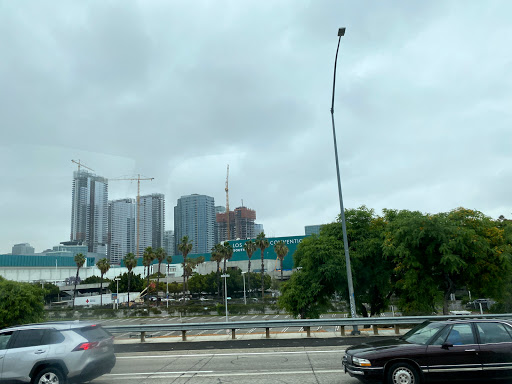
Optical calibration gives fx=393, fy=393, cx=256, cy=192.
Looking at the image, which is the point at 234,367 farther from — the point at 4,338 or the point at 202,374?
the point at 4,338

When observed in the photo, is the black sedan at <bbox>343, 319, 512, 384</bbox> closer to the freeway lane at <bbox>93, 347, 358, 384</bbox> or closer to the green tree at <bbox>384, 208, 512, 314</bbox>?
the freeway lane at <bbox>93, 347, 358, 384</bbox>

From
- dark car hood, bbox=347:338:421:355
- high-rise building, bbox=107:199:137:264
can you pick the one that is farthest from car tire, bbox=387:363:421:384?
high-rise building, bbox=107:199:137:264

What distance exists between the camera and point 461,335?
25.4 feet

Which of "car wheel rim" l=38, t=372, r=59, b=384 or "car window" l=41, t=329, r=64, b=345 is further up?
"car window" l=41, t=329, r=64, b=345

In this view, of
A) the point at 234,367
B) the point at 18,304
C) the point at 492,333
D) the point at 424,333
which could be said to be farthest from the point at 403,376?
the point at 18,304

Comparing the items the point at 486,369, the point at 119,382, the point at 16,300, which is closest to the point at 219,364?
the point at 119,382

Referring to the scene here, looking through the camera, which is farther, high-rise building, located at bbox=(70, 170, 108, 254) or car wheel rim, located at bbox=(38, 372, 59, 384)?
high-rise building, located at bbox=(70, 170, 108, 254)

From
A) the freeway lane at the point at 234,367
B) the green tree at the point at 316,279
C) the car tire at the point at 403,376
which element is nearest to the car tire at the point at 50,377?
the freeway lane at the point at 234,367

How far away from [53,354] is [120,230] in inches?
7523

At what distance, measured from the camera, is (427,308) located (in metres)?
22.6

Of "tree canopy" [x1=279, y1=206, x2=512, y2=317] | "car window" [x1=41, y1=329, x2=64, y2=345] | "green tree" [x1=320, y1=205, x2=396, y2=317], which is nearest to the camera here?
"car window" [x1=41, y1=329, x2=64, y2=345]

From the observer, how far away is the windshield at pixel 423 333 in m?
7.84

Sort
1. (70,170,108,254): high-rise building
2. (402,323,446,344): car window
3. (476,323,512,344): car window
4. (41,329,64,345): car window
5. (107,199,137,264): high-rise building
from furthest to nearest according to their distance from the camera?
(107,199,137,264): high-rise building
(70,170,108,254): high-rise building
(41,329,64,345): car window
(402,323,446,344): car window
(476,323,512,344): car window

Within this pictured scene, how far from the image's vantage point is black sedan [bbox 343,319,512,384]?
7414mm
